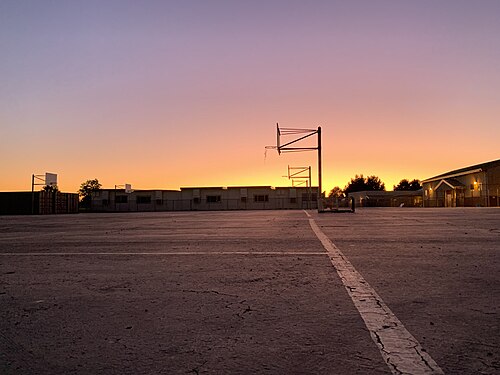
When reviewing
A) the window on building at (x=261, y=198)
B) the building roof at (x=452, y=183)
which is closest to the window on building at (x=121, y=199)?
the window on building at (x=261, y=198)

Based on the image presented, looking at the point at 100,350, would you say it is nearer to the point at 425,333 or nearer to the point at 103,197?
the point at 425,333

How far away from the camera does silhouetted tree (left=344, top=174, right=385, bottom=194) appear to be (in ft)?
412

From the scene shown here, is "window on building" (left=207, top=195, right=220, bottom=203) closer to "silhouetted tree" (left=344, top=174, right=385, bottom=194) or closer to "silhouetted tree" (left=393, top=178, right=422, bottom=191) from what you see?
"silhouetted tree" (left=344, top=174, right=385, bottom=194)

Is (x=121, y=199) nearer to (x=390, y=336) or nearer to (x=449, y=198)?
(x=449, y=198)

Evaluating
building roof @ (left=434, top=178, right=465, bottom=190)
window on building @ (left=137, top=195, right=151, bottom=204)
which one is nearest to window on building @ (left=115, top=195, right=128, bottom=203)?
window on building @ (left=137, top=195, right=151, bottom=204)

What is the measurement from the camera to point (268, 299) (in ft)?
10.8

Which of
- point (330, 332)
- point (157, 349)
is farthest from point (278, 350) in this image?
point (157, 349)

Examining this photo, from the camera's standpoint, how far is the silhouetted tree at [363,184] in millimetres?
125688

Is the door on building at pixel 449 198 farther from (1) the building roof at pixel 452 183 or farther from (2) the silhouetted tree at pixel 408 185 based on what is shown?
(2) the silhouetted tree at pixel 408 185

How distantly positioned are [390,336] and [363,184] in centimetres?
12887

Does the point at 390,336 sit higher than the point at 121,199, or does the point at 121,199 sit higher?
the point at 121,199

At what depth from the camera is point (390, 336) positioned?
234 cm

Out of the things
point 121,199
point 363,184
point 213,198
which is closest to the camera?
point 213,198

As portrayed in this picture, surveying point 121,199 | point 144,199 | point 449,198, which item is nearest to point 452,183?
point 449,198
